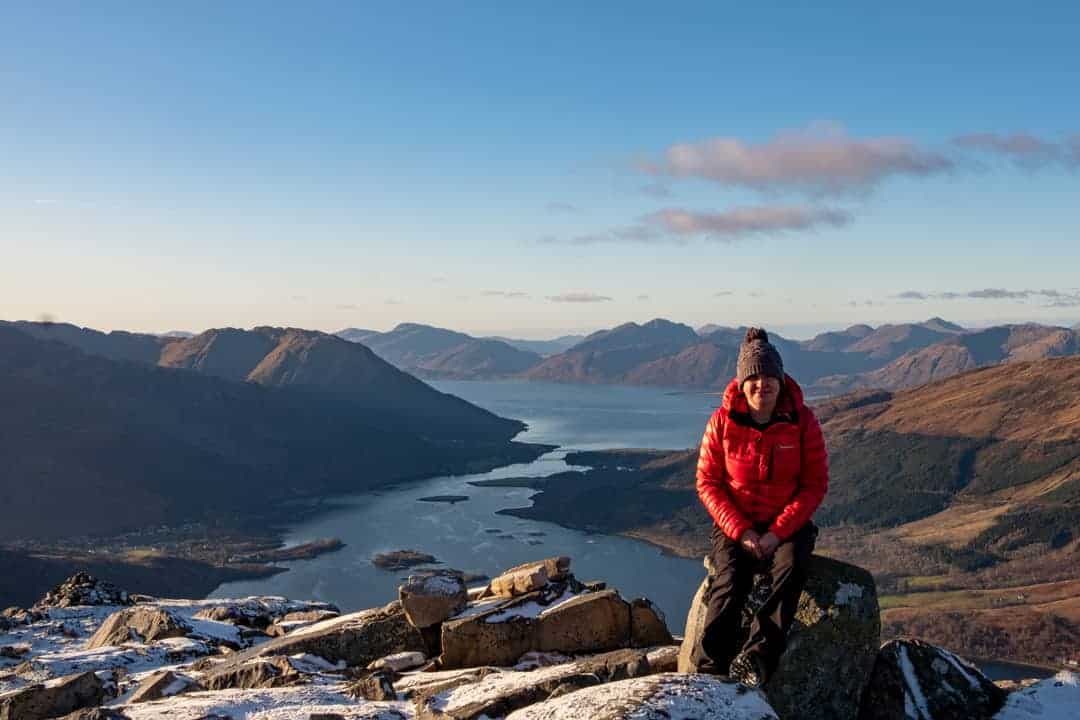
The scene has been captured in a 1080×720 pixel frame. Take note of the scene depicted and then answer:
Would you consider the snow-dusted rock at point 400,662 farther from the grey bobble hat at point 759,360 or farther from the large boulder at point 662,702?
the grey bobble hat at point 759,360

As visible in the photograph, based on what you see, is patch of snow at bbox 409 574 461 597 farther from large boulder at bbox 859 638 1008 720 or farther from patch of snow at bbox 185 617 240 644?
large boulder at bbox 859 638 1008 720

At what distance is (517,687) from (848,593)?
18.3 feet

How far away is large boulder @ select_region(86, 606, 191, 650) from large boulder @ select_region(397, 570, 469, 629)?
391 inches

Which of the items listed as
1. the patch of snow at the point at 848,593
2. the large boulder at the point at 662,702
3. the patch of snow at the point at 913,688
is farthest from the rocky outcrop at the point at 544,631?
the large boulder at the point at 662,702

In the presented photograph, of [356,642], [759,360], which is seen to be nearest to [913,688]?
[759,360]

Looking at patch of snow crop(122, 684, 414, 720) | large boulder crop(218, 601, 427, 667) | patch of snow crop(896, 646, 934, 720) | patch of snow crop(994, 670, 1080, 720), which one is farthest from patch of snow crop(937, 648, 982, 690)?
large boulder crop(218, 601, 427, 667)

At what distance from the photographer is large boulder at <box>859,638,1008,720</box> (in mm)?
12617

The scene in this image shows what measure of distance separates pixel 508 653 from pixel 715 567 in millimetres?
7472

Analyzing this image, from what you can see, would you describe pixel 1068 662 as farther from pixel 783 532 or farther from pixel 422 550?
pixel 783 532

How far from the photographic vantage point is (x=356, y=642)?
64.4 ft

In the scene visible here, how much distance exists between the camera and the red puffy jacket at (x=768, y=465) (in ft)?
38.0

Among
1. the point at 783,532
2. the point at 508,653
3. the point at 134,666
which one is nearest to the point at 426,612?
the point at 508,653

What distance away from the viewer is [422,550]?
193500 millimetres

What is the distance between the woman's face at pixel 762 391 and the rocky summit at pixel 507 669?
3091 mm
